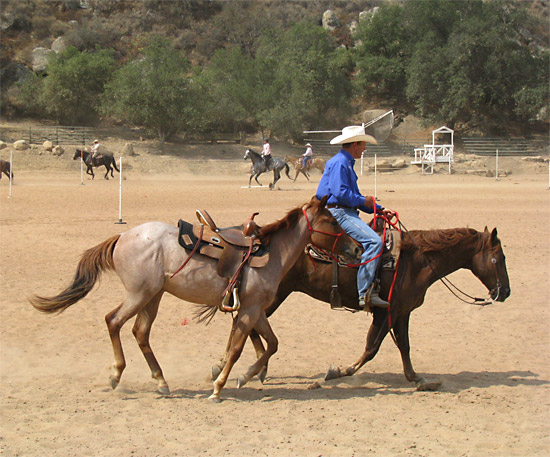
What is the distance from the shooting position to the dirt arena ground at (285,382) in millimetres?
4973

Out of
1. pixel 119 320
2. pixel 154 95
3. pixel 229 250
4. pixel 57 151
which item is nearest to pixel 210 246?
pixel 229 250

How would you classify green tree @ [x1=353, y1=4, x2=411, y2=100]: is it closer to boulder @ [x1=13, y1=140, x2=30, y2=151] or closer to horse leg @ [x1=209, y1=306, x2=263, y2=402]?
boulder @ [x1=13, y1=140, x2=30, y2=151]

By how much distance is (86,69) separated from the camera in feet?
147

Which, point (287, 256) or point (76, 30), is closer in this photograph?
point (287, 256)

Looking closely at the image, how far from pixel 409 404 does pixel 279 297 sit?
6.06 feet

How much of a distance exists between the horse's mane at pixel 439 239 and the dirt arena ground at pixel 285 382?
1.40 m

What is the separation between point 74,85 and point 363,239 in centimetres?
4241

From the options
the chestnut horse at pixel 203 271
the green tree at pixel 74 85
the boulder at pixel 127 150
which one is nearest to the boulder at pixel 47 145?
the boulder at pixel 127 150

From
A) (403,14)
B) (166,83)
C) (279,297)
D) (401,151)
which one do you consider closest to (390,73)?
(403,14)

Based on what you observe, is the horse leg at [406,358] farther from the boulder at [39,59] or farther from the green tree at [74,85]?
the boulder at [39,59]

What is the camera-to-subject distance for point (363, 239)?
6359mm

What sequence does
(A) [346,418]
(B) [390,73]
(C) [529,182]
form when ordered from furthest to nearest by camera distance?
1. (B) [390,73]
2. (C) [529,182]
3. (A) [346,418]

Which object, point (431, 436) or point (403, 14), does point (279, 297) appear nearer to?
point (431, 436)

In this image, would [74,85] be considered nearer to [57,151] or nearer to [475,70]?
[57,151]
